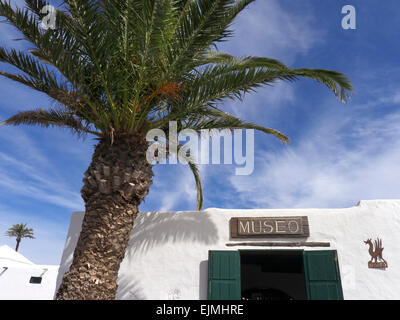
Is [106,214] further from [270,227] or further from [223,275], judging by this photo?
[270,227]

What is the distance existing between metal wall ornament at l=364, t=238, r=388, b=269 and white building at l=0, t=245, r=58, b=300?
14.6m

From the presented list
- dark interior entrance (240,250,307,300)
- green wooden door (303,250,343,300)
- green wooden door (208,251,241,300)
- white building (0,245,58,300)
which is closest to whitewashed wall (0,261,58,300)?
white building (0,245,58,300)

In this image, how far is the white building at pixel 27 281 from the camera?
15367 millimetres

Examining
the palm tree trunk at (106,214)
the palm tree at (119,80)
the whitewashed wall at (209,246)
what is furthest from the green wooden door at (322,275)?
the palm tree trunk at (106,214)

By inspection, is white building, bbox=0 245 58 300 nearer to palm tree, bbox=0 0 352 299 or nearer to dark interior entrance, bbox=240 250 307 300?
dark interior entrance, bbox=240 250 307 300

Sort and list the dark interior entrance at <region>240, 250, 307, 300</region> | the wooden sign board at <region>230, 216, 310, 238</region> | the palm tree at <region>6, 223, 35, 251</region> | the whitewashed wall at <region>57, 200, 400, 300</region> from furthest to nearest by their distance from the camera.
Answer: the palm tree at <region>6, 223, 35, 251</region> → the dark interior entrance at <region>240, 250, 307, 300</region> → the wooden sign board at <region>230, 216, 310, 238</region> → the whitewashed wall at <region>57, 200, 400, 300</region>

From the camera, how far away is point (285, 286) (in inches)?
521

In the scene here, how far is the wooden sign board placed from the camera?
771 cm

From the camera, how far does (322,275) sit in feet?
23.5

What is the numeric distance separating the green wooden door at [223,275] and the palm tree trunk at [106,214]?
98.7 inches

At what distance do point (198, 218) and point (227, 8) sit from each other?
5229 millimetres

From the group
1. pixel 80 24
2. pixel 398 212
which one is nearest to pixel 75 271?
pixel 80 24

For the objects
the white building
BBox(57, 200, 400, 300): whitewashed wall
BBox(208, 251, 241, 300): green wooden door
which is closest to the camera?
BBox(57, 200, 400, 300): whitewashed wall

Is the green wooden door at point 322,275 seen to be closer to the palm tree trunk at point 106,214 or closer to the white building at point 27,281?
the palm tree trunk at point 106,214
